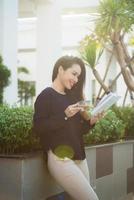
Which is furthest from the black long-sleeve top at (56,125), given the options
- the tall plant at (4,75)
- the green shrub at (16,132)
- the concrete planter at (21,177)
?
the tall plant at (4,75)

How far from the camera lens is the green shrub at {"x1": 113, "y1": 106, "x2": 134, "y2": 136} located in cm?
664

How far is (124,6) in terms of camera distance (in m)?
6.66

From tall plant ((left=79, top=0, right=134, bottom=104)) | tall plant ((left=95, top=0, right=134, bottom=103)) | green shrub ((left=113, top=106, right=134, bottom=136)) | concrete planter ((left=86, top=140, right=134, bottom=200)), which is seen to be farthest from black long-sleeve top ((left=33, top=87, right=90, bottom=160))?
tall plant ((left=95, top=0, right=134, bottom=103))

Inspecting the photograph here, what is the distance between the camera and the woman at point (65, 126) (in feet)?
11.4

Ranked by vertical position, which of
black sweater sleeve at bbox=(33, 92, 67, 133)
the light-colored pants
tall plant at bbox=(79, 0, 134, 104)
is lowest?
the light-colored pants

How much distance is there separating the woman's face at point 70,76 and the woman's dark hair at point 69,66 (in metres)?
0.03

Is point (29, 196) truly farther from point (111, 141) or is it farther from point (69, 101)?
point (111, 141)

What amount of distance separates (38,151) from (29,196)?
17.2 inches

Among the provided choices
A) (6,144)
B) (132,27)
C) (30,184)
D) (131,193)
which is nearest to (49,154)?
(30,184)

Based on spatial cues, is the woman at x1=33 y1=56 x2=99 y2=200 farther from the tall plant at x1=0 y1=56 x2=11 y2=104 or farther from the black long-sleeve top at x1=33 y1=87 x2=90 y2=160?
the tall plant at x1=0 y1=56 x2=11 y2=104

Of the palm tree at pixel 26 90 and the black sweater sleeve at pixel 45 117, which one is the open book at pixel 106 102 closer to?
the black sweater sleeve at pixel 45 117

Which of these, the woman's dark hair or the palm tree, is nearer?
the woman's dark hair

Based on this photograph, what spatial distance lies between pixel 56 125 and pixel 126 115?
3318 mm

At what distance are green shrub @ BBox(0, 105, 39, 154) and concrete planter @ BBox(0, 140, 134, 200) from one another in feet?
0.80
